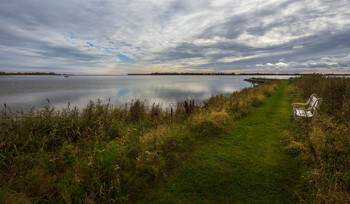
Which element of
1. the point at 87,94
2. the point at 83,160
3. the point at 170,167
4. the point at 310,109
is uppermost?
the point at 310,109

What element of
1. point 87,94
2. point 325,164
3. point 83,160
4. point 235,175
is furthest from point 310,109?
point 87,94

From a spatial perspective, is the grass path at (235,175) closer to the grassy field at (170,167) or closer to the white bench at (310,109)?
the grassy field at (170,167)

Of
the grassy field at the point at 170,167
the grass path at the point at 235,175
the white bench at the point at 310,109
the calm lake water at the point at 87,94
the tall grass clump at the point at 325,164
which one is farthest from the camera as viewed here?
the calm lake water at the point at 87,94

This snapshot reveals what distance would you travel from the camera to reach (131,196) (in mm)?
3359

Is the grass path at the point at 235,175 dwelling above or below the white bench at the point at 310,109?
below

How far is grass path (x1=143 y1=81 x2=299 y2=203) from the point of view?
3312 mm

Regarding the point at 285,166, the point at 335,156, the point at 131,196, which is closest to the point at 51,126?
the point at 131,196

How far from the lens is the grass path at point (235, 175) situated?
3.31 m

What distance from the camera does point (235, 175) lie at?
3967 millimetres

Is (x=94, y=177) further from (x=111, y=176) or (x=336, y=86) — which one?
(x=336, y=86)

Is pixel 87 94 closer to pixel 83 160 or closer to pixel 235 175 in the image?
pixel 83 160

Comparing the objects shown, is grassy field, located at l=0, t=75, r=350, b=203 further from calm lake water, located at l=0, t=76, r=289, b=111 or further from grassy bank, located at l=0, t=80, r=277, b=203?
calm lake water, located at l=0, t=76, r=289, b=111

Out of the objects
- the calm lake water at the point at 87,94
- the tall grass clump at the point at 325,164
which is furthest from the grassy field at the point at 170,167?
the calm lake water at the point at 87,94

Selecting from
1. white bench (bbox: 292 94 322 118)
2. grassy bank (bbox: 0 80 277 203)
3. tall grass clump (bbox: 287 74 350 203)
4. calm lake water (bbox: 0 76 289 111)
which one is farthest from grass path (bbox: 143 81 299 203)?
calm lake water (bbox: 0 76 289 111)
